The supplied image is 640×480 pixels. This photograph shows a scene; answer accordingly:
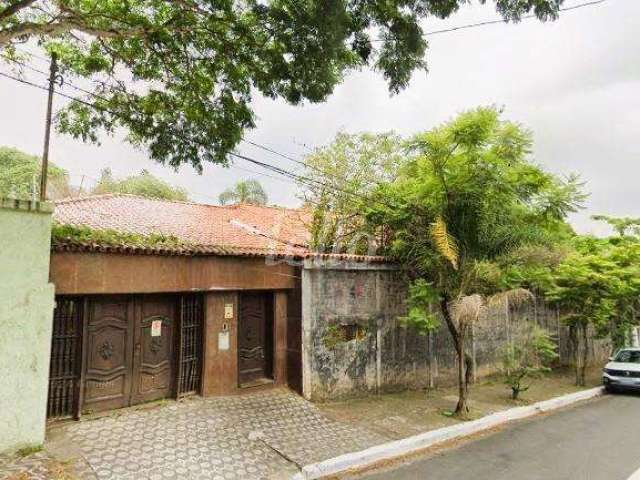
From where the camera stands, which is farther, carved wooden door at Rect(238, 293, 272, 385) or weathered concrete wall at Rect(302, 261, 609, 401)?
weathered concrete wall at Rect(302, 261, 609, 401)

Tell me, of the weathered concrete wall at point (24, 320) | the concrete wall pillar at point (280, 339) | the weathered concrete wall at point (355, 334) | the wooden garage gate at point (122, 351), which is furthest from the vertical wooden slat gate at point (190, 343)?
the weathered concrete wall at point (24, 320)

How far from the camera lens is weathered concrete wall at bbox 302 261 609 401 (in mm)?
9883

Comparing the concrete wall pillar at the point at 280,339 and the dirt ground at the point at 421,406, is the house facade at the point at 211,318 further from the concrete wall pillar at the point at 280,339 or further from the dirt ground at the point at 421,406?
the dirt ground at the point at 421,406

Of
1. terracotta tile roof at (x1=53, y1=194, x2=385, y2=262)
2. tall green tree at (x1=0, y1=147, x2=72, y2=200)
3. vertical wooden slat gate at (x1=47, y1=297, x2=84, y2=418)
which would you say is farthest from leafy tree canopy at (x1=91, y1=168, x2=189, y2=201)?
vertical wooden slat gate at (x1=47, y1=297, x2=84, y2=418)

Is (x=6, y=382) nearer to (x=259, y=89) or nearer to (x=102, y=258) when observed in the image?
(x=102, y=258)

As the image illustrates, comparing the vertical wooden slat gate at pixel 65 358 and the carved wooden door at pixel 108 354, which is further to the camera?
the carved wooden door at pixel 108 354

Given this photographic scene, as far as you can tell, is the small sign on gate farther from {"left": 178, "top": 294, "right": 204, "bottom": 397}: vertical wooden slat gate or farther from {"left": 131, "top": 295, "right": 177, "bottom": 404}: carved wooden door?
{"left": 178, "top": 294, "right": 204, "bottom": 397}: vertical wooden slat gate

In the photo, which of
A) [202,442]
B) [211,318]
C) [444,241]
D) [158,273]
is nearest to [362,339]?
[444,241]

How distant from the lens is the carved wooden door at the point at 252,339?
31.9 feet

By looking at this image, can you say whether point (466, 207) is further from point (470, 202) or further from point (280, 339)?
point (280, 339)

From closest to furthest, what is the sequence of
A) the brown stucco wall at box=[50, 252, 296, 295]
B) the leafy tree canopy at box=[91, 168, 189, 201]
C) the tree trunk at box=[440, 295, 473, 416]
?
1. the brown stucco wall at box=[50, 252, 296, 295]
2. the tree trunk at box=[440, 295, 473, 416]
3. the leafy tree canopy at box=[91, 168, 189, 201]

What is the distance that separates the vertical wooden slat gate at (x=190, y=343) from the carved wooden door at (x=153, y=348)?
0.66ft

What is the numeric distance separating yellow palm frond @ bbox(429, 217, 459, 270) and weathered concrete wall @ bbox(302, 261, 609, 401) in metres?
2.20

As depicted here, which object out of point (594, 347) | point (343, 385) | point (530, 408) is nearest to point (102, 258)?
point (343, 385)
